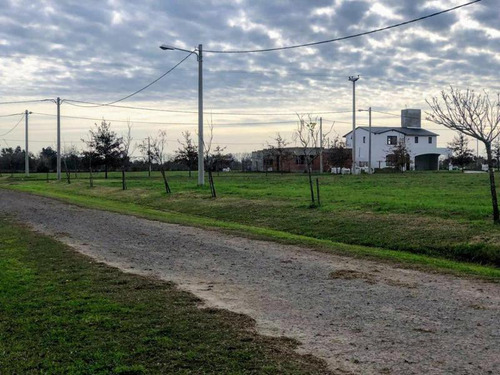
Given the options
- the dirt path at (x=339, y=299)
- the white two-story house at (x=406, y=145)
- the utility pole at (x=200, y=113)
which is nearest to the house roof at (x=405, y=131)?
the white two-story house at (x=406, y=145)

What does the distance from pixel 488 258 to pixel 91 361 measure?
8.46 m

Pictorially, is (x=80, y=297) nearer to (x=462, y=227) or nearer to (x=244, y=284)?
(x=244, y=284)

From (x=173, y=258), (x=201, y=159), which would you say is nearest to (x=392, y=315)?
(x=173, y=258)

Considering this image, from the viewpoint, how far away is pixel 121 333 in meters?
5.70

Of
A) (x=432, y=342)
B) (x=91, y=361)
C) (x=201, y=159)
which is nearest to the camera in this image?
(x=91, y=361)

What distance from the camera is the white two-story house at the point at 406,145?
296 ft

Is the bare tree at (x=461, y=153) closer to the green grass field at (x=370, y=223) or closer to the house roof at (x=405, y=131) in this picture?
the house roof at (x=405, y=131)

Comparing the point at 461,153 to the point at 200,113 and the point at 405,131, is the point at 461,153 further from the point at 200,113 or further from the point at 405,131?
the point at 200,113

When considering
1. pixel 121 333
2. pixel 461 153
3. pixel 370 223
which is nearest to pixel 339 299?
pixel 121 333

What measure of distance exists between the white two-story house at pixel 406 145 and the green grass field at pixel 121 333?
82.4 meters

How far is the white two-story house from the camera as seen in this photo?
90.2 metres

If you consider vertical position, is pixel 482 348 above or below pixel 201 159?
below

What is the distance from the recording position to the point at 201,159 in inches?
1179

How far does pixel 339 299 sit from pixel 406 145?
286 ft
